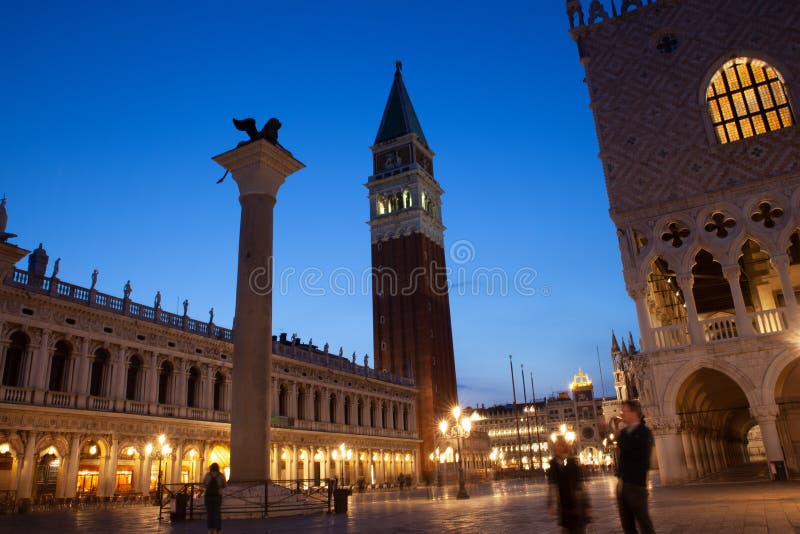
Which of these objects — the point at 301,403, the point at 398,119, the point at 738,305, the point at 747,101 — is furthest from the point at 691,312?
the point at 398,119

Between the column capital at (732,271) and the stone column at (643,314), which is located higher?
the column capital at (732,271)

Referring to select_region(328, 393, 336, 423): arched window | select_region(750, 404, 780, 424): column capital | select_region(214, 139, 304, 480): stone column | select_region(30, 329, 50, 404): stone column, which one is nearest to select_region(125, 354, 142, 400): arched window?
select_region(30, 329, 50, 404): stone column

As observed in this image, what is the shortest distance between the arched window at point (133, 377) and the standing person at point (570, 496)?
30.6 m

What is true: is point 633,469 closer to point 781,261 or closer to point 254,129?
point 254,129

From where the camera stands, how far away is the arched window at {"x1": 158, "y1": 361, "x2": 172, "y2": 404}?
3428cm

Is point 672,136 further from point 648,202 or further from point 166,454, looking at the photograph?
point 166,454

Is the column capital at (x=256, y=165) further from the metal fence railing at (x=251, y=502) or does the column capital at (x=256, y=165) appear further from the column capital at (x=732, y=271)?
the column capital at (x=732, y=271)

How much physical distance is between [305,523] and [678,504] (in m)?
8.29

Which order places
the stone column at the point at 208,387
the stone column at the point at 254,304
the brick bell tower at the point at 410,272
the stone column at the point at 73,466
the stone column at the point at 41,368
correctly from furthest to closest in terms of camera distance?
the brick bell tower at the point at 410,272, the stone column at the point at 208,387, the stone column at the point at 73,466, the stone column at the point at 41,368, the stone column at the point at 254,304

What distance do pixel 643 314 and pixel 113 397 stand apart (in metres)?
25.2

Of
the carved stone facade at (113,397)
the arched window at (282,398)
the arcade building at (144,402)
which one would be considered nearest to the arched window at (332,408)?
the arcade building at (144,402)

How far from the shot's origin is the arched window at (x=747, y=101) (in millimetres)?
23125

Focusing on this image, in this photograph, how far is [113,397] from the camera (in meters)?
30.7

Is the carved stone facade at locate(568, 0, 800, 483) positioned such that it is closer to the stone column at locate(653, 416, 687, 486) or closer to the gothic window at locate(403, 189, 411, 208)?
the stone column at locate(653, 416, 687, 486)
